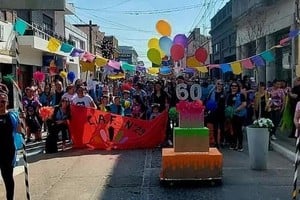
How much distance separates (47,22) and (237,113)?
23662mm

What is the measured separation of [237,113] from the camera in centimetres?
1244

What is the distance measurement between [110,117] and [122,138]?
67cm

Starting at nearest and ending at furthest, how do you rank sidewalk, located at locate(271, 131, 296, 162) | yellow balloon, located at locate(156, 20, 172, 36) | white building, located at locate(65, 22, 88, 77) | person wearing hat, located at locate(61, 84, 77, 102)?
sidewalk, located at locate(271, 131, 296, 162), yellow balloon, located at locate(156, 20, 172, 36), person wearing hat, located at locate(61, 84, 77, 102), white building, located at locate(65, 22, 88, 77)

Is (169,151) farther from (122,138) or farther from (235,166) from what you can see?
(122,138)

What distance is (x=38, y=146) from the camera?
13742 millimetres

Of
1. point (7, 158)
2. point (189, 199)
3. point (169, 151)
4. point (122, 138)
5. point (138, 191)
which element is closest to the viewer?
point (7, 158)

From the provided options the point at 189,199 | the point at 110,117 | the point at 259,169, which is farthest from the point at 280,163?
the point at 110,117

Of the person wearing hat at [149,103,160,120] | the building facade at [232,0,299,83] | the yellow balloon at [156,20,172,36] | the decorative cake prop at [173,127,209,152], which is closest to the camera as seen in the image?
the decorative cake prop at [173,127,209,152]

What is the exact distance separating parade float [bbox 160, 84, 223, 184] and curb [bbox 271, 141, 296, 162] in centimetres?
280

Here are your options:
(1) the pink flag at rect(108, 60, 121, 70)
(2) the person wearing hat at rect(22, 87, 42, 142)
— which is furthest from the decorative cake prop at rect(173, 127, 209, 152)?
(1) the pink flag at rect(108, 60, 121, 70)

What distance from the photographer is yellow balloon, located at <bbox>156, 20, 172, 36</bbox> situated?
40.5 feet

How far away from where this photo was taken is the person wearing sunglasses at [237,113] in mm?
12484

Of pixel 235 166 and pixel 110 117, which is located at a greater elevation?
pixel 110 117

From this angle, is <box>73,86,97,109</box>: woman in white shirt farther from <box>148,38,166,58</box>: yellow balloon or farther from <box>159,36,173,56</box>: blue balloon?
<box>159,36,173,56</box>: blue balloon
